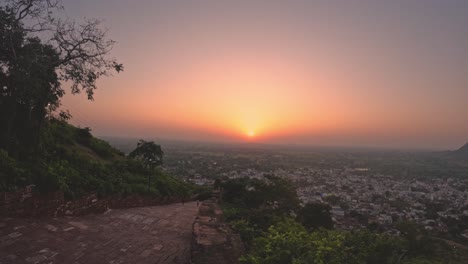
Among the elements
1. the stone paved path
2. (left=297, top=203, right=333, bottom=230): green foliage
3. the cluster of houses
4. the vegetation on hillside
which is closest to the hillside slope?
the stone paved path

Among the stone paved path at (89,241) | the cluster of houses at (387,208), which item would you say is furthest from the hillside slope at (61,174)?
the cluster of houses at (387,208)

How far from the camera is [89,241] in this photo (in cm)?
667

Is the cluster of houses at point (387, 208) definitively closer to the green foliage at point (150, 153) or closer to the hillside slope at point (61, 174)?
the green foliage at point (150, 153)

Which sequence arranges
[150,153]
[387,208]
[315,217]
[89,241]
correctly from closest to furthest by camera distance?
[89,241] < [150,153] < [315,217] < [387,208]

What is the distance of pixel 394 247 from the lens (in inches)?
320

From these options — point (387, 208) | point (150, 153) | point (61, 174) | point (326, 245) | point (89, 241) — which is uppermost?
point (150, 153)

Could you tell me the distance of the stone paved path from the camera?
5.56 meters

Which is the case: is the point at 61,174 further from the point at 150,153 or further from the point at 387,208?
the point at 387,208

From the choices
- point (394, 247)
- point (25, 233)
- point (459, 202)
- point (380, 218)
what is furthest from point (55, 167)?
point (459, 202)

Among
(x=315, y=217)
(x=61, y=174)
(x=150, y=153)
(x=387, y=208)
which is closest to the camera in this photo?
(x=61, y=174)

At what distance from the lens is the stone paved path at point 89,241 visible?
556cm

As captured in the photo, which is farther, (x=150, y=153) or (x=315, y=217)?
(x=315, y=217)

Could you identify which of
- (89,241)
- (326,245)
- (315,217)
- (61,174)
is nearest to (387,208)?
(315,217)

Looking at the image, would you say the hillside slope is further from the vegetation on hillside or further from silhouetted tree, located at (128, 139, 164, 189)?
the vegetation on hillside
